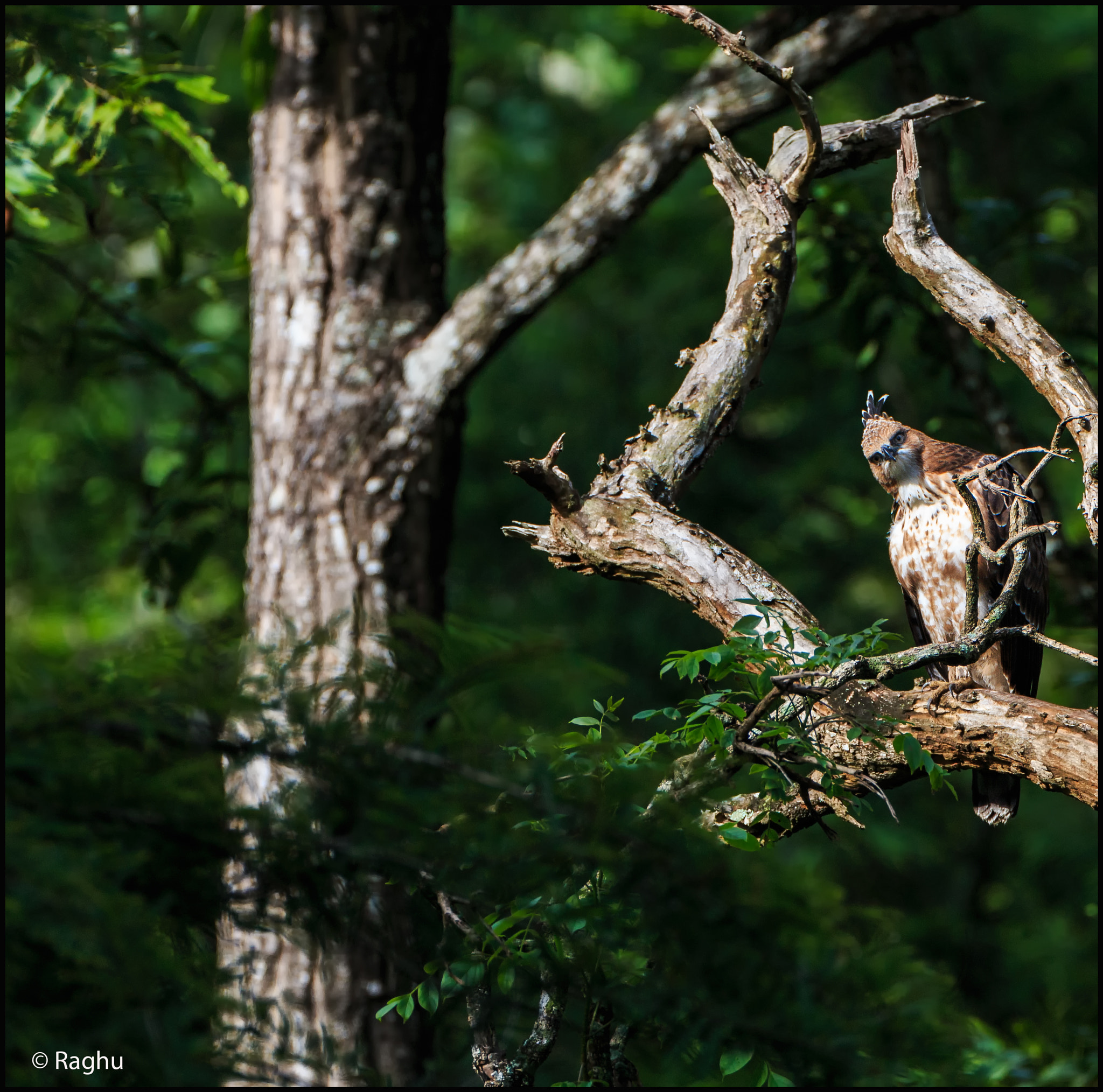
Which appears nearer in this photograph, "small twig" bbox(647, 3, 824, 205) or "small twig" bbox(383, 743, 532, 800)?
"small twig" bbox(383, 743, 532, 800)

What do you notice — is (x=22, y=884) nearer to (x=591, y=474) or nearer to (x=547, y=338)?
(x=591, y=474)

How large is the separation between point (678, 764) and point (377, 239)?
249cm

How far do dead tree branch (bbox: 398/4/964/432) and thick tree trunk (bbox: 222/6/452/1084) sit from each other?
0.13m

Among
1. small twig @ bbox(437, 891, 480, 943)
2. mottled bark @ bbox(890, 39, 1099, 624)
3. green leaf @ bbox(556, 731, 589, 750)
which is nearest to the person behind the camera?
small twig @ bbox(437, 891, 480, 943)

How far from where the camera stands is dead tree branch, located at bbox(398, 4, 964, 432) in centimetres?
339

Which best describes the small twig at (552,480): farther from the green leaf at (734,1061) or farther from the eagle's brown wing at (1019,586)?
the eagle's brown wing at (1019,586)

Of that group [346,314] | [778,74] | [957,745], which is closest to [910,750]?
[957,745]

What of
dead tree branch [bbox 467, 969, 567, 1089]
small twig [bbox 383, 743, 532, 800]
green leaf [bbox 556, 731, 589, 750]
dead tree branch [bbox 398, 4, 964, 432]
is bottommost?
dead tree branch [bbox 467, 969, 567, 1089]

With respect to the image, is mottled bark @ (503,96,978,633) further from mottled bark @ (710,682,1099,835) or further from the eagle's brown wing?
the eagle's brown wing

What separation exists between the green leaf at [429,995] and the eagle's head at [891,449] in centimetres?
201

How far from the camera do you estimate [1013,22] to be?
7.61 meters

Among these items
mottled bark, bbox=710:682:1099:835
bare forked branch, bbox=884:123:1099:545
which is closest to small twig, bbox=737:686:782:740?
mottled bark, bbox=710:682:1099:835

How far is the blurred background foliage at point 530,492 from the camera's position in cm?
110

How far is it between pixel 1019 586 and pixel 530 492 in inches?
208
